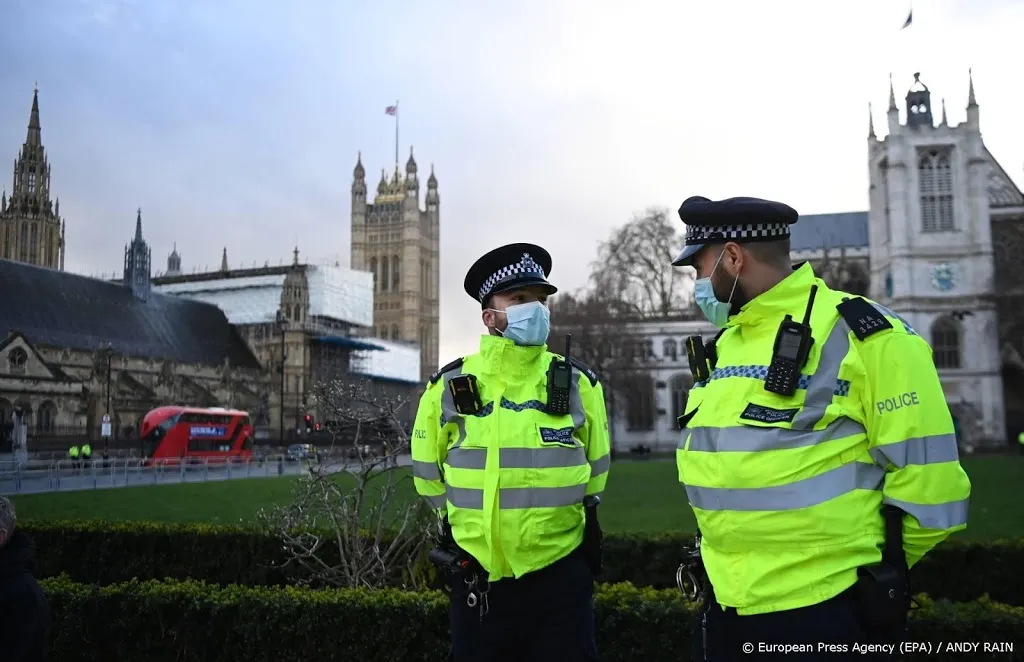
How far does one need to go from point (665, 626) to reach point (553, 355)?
6.59 ft

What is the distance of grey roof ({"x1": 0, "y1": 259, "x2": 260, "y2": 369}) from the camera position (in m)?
51.8

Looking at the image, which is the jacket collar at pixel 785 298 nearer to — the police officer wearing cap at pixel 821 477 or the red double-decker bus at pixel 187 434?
the police officer wearing cap at pixel 821 477

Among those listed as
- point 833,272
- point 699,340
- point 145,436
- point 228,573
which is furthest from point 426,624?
point 833,272

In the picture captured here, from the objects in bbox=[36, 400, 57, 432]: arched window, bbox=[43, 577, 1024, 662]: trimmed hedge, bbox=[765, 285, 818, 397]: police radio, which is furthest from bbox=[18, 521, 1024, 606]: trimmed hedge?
bbox=[36, 400, 57, 432]: arched window

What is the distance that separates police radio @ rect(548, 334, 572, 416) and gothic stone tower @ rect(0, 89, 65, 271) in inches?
2664

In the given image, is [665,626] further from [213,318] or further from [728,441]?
[213,318]

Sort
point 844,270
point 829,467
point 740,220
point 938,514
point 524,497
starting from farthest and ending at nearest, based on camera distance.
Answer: point 844,270, point 524,497, point 740,220, point 829,467, point 938,514

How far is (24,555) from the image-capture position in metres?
4.03

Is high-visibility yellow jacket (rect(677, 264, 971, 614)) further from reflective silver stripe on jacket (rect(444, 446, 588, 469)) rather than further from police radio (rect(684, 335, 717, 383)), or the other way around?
reflective silver stripe on jacket (rect(444, 446, 588, 469))

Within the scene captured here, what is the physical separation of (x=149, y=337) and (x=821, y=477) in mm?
65470

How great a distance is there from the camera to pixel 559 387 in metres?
3.84

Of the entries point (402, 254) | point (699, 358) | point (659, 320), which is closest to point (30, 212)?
point (659, 320)

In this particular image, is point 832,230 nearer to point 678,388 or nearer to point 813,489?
point 678,388

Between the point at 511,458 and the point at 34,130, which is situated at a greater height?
the point at 34,130
